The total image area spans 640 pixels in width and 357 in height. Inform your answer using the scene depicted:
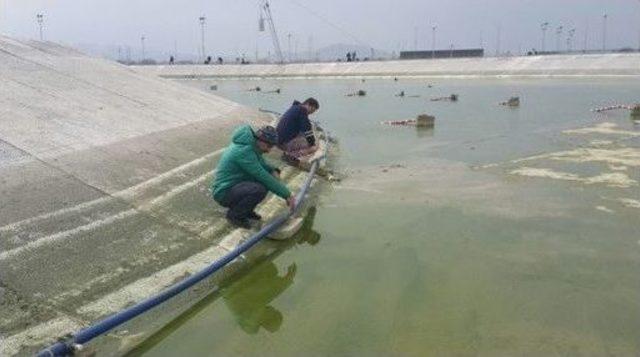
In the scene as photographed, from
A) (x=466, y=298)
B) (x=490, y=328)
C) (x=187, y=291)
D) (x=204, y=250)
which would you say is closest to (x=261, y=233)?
(x=204, y=250)

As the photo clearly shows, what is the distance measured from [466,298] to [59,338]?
387 centimetres

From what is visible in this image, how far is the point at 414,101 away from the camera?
121 ft

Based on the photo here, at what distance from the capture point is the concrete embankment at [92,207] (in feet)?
19.8

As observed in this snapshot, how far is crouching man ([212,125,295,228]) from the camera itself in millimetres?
8125

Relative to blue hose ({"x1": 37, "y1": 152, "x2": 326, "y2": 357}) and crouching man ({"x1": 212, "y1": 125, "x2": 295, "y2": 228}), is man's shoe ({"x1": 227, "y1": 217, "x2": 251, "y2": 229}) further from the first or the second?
blue hose ({"x1": 37, "y1": 152, "x2": 326, "y2": 357})

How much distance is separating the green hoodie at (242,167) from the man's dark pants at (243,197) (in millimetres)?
72

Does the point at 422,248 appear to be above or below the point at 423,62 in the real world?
below

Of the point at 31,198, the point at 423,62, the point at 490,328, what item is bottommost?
the point at 490,328

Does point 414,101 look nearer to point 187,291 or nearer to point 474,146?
point 474,146

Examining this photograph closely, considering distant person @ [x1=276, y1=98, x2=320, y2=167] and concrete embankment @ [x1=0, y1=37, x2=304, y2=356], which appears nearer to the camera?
concrete embankment @ [x1=0, y1=37, x2=304, y2=356]

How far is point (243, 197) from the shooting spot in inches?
328

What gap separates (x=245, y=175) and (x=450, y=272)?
9.42 ft

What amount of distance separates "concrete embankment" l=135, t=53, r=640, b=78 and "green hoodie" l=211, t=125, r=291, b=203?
56.2 metres

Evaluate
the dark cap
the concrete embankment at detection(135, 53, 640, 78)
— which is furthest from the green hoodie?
the concrete embankment at detection(135, 53, 640, 78)
